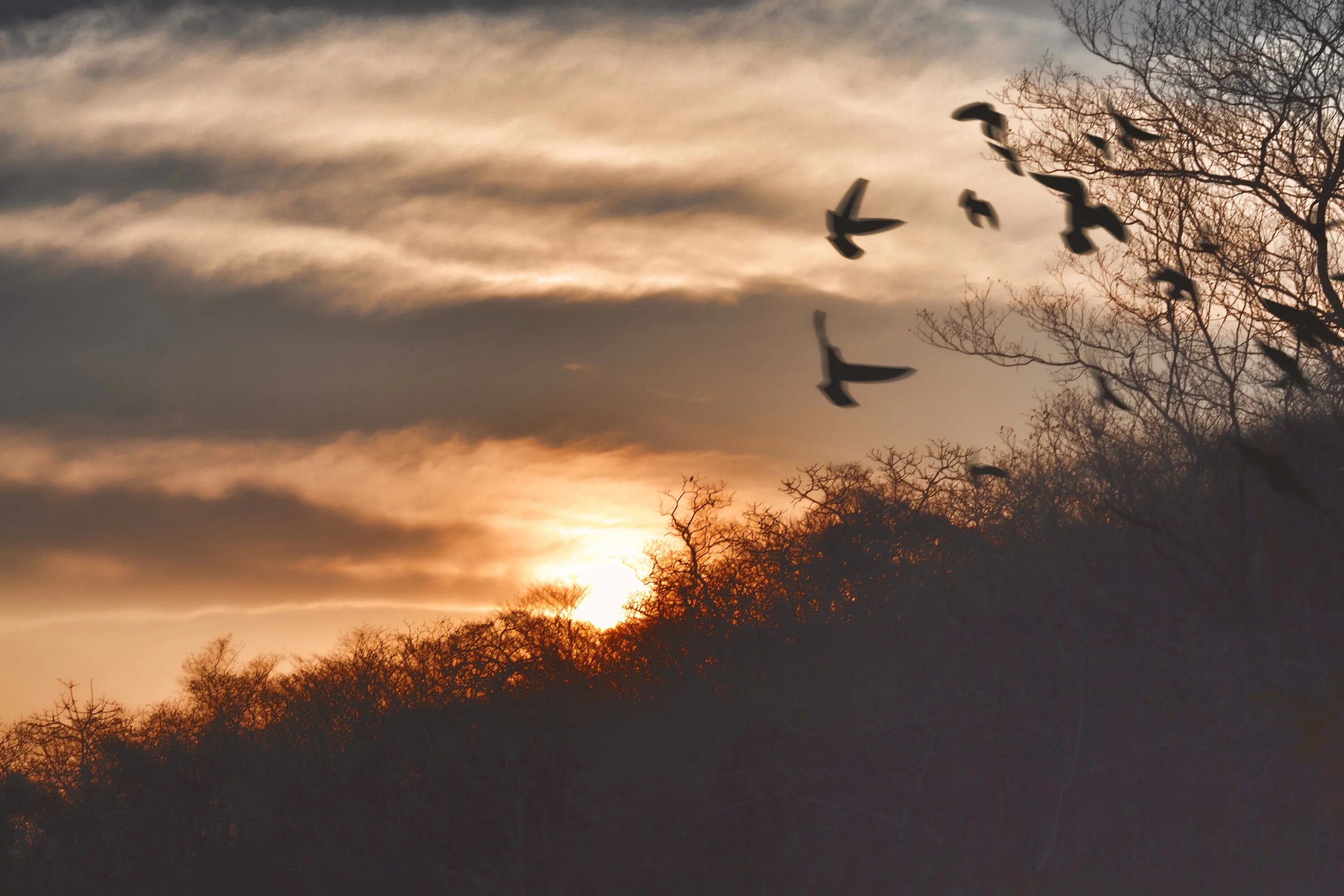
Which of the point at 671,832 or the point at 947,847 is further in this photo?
the point at 671,832

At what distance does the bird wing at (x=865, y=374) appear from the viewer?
3.85 metres

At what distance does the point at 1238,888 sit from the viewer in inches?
932

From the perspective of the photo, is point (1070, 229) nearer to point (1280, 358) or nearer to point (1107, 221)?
point (1107, 221)

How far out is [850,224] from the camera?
428cm

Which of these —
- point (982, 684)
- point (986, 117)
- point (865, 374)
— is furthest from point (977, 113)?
point (982, 684)

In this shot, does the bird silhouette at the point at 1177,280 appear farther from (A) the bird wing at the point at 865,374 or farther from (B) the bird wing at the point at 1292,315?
(A) the bird wing at the point at 865,374

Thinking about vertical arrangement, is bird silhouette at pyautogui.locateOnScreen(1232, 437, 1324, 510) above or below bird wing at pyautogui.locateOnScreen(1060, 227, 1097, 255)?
below

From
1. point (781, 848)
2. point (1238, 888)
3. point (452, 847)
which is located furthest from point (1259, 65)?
point (452, 847)

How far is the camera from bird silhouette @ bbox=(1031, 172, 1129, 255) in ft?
14.1

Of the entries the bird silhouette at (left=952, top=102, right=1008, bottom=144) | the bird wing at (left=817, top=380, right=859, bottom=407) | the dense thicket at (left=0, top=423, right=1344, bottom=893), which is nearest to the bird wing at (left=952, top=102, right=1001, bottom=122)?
the bird silhouette at (left=952, top=102, right=1008, bottom=144)

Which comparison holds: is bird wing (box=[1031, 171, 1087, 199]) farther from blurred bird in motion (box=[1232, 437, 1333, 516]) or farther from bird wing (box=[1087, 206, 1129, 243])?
blurred bird in motion (box=[1232, 437, 1333, 516])

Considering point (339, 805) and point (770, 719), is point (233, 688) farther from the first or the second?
point (770, 719)

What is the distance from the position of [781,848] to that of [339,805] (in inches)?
628

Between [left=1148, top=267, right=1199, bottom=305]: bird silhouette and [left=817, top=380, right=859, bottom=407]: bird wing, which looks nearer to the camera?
[left=817, top=380, right=859, bottom=407]: bird wing
